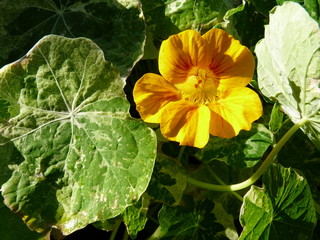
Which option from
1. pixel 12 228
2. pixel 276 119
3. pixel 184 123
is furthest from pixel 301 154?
pixel 12 228

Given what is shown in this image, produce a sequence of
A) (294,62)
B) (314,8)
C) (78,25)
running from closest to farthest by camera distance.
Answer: (294,62) < (314,8) < (78,25)

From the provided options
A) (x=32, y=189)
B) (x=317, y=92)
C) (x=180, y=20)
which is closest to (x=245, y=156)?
(x=317, y=92)

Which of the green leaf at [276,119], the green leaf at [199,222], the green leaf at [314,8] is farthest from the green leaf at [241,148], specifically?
the green leaf at [314,8]

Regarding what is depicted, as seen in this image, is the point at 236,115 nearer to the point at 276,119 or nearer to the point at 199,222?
the point at 276,119

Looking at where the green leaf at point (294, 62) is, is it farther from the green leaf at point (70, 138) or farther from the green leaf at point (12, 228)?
the green leaf at point (12, 228)

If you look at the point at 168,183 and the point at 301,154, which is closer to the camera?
the point at 168,183

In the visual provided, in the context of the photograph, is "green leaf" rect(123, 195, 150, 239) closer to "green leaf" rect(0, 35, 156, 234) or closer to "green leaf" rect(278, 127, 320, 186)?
"green leaf" rect(0, 35, 156, 234)
